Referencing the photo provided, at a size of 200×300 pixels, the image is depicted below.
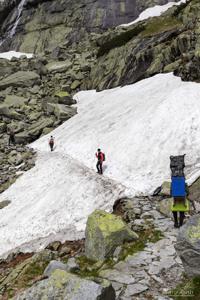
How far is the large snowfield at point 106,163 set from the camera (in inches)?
842

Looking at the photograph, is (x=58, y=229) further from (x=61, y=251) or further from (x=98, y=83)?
→ (x=98, y=83)

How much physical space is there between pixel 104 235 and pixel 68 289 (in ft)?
14.7

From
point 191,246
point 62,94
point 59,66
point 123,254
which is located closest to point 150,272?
point 123,254

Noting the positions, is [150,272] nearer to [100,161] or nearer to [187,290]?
[187,290]

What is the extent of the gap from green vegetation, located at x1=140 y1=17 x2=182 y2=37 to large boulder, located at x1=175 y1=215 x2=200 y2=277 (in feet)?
142

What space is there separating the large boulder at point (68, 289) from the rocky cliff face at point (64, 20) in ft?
256

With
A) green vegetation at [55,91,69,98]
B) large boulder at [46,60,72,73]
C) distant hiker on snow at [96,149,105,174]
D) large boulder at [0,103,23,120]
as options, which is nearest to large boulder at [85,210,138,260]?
distant hiker on snow at [96,149,105,174]

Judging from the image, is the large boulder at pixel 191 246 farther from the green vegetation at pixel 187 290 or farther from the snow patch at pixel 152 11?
the snow patch at pixel 152 11

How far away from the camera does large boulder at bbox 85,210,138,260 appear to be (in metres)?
13.5

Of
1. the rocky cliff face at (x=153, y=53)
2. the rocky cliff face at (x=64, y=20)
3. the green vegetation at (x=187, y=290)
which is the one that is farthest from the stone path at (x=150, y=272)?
the rocky cliff face at (x=64, y=20)

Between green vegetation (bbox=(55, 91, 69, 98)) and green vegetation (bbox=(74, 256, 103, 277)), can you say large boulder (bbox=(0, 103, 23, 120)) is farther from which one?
green vegetation (bbox=(74, 256, 103, 277))

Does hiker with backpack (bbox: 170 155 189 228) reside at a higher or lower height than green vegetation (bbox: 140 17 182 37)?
lower

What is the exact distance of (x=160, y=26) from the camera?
53.6 m

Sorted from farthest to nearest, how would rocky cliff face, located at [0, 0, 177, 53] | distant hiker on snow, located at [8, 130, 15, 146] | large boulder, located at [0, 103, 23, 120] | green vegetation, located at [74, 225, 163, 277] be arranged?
rocky cliff face, located at [0, 0, 177, 53], large boulder, located at [0, 103, 23, 120], distant hiker on snow, located at [8, 130, 15, 146], green vegetation, located at [74, 225, 163, 277]
